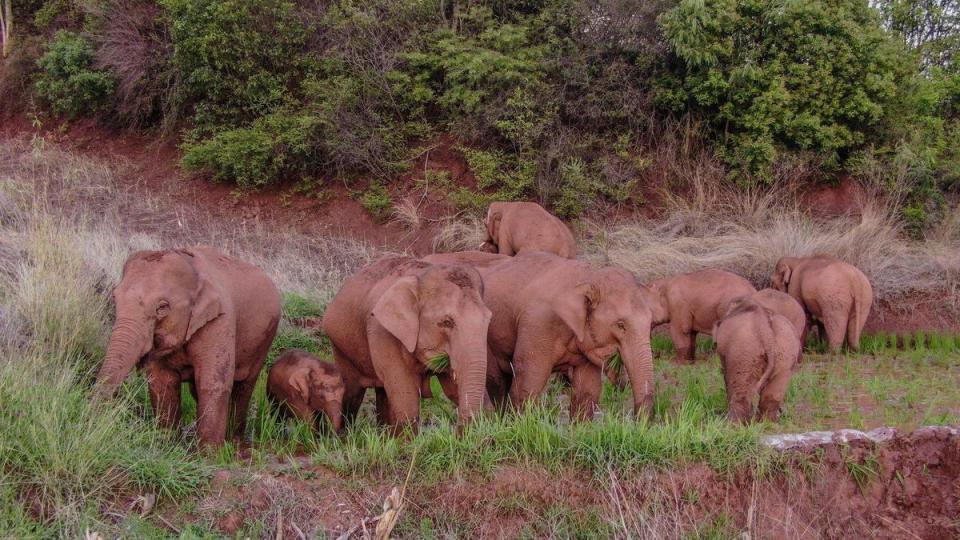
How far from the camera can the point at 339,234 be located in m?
23.0

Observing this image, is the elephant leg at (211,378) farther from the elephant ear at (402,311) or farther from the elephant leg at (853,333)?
the elephant leg at (853,333)

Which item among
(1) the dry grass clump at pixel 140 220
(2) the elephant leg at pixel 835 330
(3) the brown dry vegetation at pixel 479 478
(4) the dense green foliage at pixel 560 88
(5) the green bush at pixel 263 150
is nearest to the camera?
(3) the brown dry vegetation at pixel 479 478

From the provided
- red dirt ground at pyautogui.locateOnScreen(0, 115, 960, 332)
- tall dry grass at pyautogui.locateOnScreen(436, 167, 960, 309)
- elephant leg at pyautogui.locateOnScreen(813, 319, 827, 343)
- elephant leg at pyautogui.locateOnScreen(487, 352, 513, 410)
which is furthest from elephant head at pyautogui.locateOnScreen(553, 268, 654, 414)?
red dirt ground at pyautogui.locateOnScreen(0, 115, 960, 332)

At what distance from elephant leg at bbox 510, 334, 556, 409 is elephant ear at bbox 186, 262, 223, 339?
2669mm

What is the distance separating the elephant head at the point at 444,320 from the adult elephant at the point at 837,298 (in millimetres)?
7235

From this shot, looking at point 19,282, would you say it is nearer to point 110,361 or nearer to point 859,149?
point 110,361

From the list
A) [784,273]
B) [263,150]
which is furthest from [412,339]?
[263,150]

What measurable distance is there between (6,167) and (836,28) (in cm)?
2011

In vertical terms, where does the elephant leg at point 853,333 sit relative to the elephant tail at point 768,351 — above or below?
below

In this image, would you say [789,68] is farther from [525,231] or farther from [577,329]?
[577,329]

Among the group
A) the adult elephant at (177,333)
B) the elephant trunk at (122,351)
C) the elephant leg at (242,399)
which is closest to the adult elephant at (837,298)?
the elephant leg at (242,399)

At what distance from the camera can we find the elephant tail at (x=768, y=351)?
920 cm

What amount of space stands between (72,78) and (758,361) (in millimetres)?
22163

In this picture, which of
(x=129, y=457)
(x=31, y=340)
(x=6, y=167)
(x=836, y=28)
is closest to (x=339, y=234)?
(x=6, y=167)
